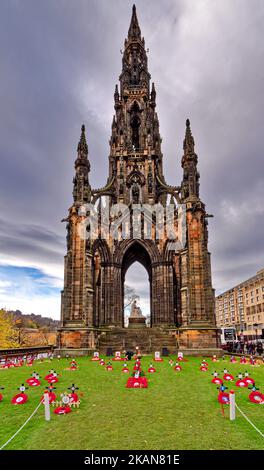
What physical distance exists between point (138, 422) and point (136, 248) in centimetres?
3094

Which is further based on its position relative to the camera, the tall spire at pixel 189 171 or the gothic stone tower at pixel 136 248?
the tall spire at pixel 189 171

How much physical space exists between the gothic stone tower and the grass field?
15088 mm

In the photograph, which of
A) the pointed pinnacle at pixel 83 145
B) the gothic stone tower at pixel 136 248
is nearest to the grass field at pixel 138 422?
the gothic stone tower at pixel 136 248

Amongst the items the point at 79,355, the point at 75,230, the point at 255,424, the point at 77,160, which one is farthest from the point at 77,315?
the point at 255,424

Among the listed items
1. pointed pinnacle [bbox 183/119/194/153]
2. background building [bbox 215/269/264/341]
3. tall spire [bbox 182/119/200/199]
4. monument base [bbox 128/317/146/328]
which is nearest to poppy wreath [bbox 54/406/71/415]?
tall spire [bbox 182/119/200/199]

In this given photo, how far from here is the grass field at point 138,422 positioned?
5.60 m

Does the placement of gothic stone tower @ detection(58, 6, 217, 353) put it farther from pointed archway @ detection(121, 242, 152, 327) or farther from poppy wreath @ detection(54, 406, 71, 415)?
poppy wreath @ detection(54, 406, 71, 415)

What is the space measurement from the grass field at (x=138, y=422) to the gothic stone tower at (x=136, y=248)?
49.5 ft

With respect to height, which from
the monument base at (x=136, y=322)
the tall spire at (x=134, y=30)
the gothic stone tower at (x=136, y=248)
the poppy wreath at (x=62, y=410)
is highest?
the tall spire at (x=134, y=30)

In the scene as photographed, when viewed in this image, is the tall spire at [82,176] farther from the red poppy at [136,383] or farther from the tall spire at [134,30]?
the tall spire at [134,30]

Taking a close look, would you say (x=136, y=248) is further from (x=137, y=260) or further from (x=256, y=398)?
(x=256, y=398)
